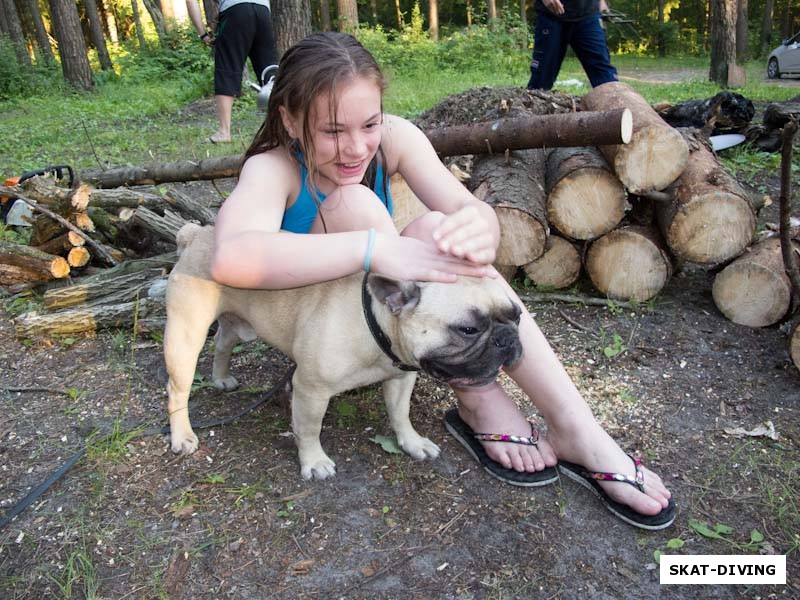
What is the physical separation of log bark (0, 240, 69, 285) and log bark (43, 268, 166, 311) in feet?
→ 0.58

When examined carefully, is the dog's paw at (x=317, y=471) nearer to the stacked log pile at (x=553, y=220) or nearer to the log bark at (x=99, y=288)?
the stacked log pile at (x=553, y=220)

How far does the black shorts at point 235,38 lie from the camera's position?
693cm

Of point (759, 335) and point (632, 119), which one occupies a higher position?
point (632, 119)

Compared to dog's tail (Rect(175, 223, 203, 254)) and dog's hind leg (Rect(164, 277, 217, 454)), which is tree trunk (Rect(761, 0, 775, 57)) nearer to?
dog's tail (Rect(175, 223, 203, 254))

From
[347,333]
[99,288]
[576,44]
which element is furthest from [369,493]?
[576,44]

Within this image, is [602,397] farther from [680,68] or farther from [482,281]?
[680,68]

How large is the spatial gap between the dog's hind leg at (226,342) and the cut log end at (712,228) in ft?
8.61

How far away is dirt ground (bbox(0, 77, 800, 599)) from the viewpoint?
2.12m

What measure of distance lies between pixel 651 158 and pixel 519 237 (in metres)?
0.94

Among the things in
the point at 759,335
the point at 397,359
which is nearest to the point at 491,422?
the point at 397,359

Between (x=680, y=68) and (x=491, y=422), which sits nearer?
(x=491, y=422)

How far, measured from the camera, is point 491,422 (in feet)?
8.76

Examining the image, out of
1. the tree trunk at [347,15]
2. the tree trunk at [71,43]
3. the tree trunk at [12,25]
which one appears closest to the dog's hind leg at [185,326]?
the tree trunk at [71,43]

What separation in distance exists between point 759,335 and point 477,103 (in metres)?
2.95
